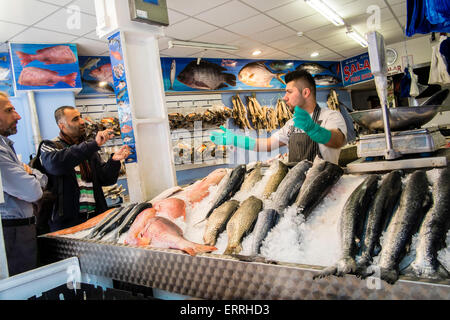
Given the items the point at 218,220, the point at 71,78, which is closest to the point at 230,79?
the point at 71,78

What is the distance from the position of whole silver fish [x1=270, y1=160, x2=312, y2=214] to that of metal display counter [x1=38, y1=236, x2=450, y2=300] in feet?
1.48

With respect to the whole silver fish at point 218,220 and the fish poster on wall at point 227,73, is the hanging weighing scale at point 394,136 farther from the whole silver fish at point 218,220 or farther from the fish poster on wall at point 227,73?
the fish poster on wall at point 227,73

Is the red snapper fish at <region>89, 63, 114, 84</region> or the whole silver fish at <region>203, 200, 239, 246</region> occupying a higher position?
the red snapper fish at <region>89, 63, 114, 84</region>

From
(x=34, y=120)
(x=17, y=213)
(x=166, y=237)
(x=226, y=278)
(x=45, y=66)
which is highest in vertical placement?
(x=45, y=66)

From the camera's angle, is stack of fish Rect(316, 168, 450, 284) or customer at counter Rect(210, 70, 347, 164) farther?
customer at counter Rect(210, 70, 347, 164)

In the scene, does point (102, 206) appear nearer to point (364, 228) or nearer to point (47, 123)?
point (364, 228)

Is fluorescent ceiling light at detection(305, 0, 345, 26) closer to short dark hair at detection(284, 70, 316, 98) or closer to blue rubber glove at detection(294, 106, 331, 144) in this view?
short dark hair at detection(284, 70, 316, 98)

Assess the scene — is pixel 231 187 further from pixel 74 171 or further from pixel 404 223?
pixel 74 171

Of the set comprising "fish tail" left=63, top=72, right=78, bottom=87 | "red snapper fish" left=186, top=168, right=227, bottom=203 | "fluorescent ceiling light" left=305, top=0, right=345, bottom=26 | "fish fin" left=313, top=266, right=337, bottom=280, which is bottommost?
"fish fin" left=313, top=266, right=337, bottom=280

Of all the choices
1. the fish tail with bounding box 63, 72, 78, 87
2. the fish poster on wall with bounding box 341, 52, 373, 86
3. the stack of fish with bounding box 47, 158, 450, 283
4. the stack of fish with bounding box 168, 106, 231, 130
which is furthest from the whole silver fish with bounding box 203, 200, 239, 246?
the fish poster on wall with bounding box 341, 52, 373, 86

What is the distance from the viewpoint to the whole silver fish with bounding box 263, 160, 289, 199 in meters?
1.96

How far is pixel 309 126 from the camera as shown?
7.90 feet

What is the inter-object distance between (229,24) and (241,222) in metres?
5.43

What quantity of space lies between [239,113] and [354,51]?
4.73 meters
